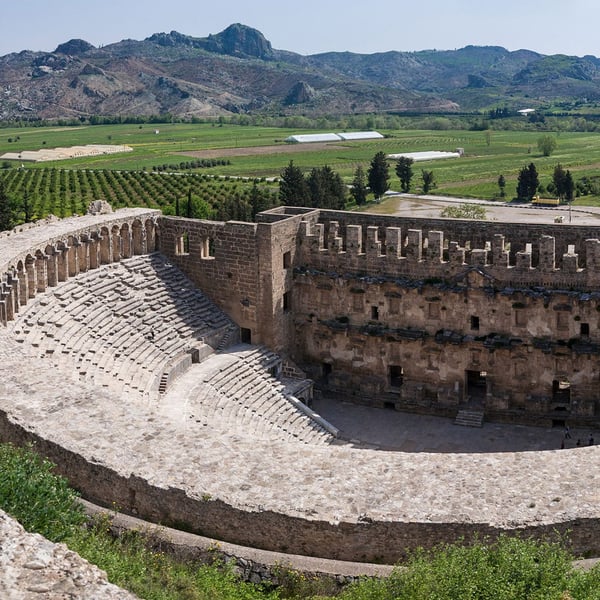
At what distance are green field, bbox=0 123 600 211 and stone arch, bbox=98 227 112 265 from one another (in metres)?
53.3

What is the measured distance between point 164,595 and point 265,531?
3.22 metres

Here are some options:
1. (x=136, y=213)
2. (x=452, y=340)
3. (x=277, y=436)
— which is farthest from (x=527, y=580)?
(x=136, y=213)

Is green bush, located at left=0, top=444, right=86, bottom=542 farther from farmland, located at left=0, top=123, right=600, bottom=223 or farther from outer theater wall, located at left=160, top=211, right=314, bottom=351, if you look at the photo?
farmland, located at left=0, top=123, right=600, bottom=223

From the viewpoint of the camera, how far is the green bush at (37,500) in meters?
14.8

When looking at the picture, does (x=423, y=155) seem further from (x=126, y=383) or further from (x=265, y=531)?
(x=265, y=531)

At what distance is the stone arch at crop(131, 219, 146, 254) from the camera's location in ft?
114

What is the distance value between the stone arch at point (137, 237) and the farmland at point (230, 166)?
3542 cm

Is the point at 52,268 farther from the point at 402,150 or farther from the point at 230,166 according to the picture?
the point at 402,150

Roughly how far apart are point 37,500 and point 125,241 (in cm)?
2007

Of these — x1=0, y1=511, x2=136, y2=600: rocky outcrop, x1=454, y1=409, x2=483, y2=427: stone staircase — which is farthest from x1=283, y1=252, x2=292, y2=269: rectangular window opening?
x1=0, y1=511, x2=136, y2=600: rocky outcrop

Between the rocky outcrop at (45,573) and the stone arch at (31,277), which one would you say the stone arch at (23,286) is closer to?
the stone arch at (31,277)

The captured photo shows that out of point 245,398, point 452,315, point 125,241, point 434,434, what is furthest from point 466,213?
point 245,398

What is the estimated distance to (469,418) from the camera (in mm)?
31312

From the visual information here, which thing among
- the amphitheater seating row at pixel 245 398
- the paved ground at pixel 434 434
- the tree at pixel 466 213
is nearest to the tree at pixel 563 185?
the tree at pixel 466 213
